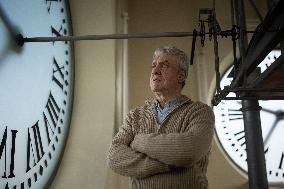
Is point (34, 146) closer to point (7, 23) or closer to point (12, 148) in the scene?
point (12, 148)

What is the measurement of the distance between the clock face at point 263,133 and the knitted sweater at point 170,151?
3.52 feet

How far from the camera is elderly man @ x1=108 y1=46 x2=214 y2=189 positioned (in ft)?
2.88

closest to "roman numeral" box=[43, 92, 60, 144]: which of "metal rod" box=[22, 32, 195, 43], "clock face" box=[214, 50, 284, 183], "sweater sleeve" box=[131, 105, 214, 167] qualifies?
"metal rod" box=[22, 32, 195, 43]

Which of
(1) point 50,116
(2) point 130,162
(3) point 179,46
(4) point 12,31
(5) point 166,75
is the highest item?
(3) point 179,46

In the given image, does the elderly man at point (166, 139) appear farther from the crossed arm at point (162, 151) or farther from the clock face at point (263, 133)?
the clock face at point (263, 133)

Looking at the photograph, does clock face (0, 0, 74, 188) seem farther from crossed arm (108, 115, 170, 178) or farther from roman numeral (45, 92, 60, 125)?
crossed arm (108, 115, 170, 178)

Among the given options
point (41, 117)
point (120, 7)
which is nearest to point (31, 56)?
point (41, 117)

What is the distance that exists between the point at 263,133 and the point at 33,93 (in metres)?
1.52

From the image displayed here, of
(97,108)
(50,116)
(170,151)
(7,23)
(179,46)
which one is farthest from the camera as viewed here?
(179,46)

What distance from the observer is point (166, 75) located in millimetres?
1067

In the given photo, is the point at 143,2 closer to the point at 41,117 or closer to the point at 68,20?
the point at 68,20

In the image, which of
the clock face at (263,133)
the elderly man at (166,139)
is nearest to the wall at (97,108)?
the clock face at (263,133)

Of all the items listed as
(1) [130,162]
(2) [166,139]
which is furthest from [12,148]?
(2) [166,139]

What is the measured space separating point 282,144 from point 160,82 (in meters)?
1.36
